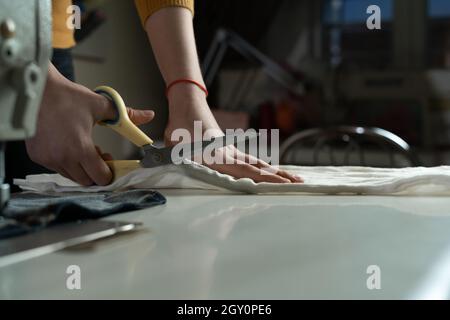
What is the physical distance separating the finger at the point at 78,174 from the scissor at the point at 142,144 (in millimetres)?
37

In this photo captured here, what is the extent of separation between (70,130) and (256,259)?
0.45 m

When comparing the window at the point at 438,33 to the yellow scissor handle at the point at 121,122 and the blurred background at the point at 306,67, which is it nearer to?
the blurred background at the point at 306,67

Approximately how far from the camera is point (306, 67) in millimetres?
3146

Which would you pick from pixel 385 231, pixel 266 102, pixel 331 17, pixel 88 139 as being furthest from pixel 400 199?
Answer: pixel 331 17

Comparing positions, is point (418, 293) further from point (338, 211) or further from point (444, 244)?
point (338, 211)

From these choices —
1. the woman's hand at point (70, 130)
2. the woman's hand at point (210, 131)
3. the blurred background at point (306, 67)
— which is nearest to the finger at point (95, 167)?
the woman's hand at point (70, 130)

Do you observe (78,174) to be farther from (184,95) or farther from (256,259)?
(256,259)

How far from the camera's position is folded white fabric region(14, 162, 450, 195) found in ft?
2.54

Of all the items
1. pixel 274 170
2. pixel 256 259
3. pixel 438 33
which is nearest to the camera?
pixel 256 259

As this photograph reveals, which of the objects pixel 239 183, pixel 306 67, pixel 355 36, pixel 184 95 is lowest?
pixel 239 183

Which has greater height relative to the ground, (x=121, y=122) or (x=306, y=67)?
(x=306, y=67)

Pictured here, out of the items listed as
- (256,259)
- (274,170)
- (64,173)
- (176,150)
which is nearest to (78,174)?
(64,173)

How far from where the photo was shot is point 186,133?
3.01 feet

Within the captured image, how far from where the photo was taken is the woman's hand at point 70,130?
0.76 m
